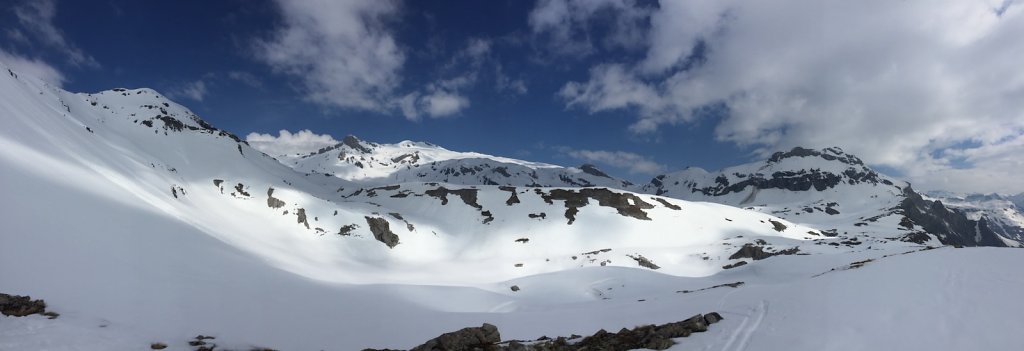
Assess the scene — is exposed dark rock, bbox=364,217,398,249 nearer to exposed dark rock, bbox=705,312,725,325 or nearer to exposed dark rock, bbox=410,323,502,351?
exposed dark rock, bbox=410,323,502,351

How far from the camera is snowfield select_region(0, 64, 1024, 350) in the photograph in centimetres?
1592

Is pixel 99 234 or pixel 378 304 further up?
pixel 99 234

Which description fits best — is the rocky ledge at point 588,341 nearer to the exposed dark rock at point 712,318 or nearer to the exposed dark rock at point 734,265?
the exposed dark rock at point 712,318

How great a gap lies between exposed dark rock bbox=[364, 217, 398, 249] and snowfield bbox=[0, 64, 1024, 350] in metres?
0.31

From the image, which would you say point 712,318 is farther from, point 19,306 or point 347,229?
point 347,229

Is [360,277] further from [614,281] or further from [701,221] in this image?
[701,221]

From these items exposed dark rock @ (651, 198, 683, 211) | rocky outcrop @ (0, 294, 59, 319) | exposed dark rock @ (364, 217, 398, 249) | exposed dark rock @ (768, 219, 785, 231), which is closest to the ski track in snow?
rocky outcrop @ (0, 294, 59, 319)

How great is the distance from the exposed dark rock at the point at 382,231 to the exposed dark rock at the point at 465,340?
207ft

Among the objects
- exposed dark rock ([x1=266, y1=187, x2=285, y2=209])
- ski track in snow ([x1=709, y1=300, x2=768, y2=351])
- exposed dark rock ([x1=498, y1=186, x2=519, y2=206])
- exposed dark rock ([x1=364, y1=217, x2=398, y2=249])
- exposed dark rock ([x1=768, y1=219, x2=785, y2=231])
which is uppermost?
exposed dark rock ([x1=498, y1=186, x2=519, y2=206])

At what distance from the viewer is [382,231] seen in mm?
80062

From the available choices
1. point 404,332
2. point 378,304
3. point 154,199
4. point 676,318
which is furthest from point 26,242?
point 676,318

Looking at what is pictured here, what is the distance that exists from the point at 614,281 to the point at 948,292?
4165cm

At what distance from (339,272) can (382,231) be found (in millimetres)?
24973

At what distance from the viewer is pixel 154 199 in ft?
145
